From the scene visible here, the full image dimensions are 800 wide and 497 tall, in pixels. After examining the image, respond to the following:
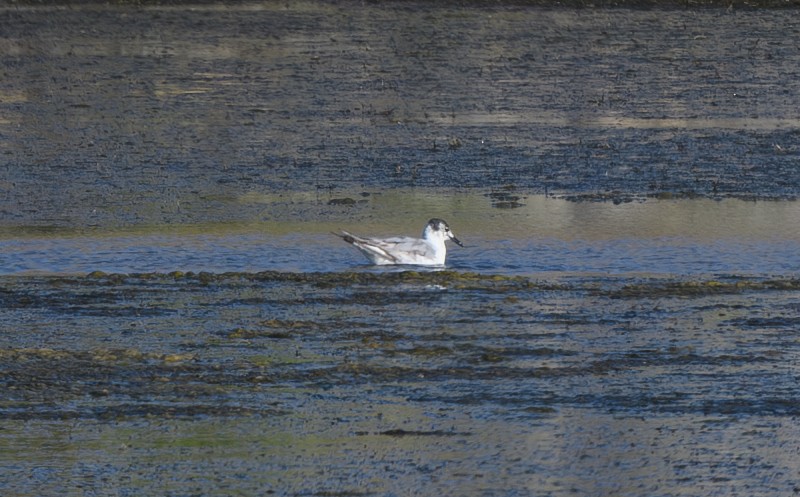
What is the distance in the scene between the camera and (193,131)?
18.1 meters

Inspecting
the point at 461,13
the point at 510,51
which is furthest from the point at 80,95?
the point at 461,13

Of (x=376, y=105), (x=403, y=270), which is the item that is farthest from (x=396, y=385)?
(x=376, y=105)

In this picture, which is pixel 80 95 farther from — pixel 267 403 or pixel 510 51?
pixel 267 403

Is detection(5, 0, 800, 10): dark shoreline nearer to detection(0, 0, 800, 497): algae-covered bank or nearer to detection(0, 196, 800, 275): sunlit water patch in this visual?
detection(0, 0, 800, 497): algae-covered bank

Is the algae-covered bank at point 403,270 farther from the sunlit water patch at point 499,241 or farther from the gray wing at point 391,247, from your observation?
the gray wing at point 391,247

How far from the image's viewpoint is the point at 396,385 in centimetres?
803

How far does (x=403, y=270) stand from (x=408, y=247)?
0.37 metres

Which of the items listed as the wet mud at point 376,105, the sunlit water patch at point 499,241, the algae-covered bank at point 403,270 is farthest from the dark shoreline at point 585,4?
the sunlit water patch at point 499,241

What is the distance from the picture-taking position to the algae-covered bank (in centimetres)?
693

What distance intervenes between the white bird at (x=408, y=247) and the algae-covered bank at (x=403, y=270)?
0.21 m

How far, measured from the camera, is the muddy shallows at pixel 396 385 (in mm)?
6641

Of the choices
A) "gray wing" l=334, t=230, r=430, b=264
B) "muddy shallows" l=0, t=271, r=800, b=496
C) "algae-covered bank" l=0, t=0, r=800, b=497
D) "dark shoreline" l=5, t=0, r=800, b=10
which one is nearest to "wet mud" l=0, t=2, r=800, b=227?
"algae-covered bank" l=0, t=0, r=800, b=497

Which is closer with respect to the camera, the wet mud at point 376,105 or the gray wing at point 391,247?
the gray wing at point 391,247

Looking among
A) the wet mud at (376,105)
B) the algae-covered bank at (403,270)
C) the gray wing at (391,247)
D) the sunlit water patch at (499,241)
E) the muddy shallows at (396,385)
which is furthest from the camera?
the wet mud at (376,105)
